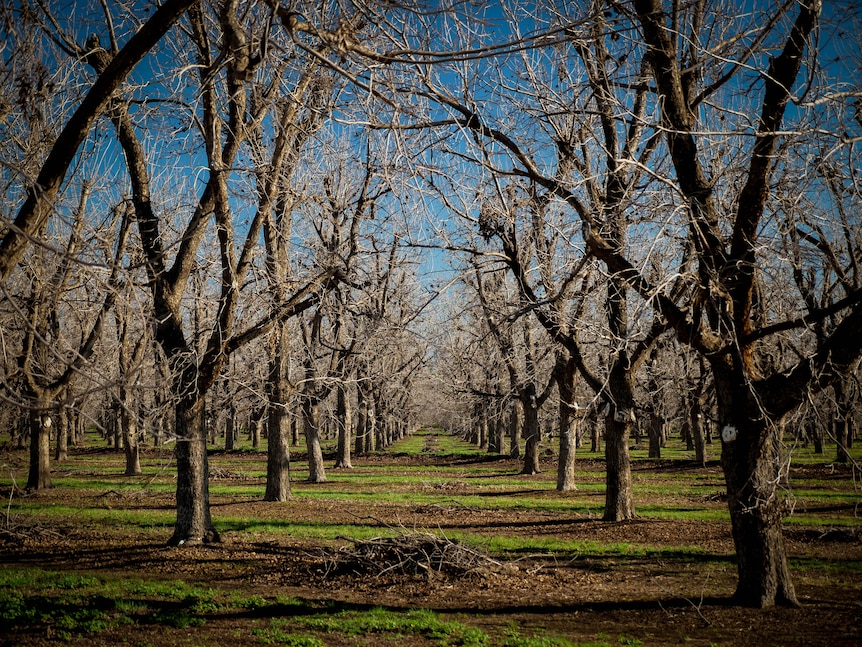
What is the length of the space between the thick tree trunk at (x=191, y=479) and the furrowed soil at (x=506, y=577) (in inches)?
Answer: 12.3

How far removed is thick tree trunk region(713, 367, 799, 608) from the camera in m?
6.57

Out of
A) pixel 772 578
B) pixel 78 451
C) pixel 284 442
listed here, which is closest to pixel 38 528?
pixel 284 442

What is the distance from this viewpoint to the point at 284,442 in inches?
645

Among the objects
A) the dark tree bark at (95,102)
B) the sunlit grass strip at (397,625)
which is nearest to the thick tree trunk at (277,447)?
the sunlit grass strip at (397,625)

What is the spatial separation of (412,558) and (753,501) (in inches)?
168

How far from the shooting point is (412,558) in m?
8.66

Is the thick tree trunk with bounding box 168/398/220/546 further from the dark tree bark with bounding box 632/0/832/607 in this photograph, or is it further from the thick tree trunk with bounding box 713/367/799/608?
the thick tree trunk with bounding box 713/367/799/608

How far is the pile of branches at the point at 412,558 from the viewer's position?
852 centimetres

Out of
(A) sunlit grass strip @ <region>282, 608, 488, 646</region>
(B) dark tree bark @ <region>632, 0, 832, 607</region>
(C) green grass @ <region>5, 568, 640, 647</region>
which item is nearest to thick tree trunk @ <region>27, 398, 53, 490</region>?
(C) green grass @ <region>5, 568, 640, 647</region>

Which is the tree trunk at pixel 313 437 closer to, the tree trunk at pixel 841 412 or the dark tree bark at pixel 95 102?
the tree trunk at pixel 841 412

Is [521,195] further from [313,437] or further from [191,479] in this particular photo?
[313,437]

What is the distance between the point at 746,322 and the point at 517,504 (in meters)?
10.4

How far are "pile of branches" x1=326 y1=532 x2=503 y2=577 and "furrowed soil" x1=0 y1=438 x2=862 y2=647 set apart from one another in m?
0.05

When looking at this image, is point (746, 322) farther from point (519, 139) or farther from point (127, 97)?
point (127, 97)
